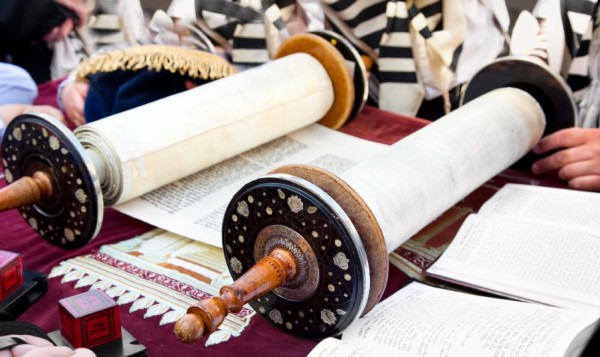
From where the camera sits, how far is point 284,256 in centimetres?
94

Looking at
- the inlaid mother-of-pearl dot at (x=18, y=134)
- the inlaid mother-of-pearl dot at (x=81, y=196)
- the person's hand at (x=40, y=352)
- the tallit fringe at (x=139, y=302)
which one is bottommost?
the tallit fringe at (x=139, y=302)

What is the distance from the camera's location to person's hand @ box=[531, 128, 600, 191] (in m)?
1.43

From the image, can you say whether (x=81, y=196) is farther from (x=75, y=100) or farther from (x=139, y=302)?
(x=75, y=100)

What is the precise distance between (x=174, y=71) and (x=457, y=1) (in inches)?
29.3

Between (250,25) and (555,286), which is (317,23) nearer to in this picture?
(250,25)

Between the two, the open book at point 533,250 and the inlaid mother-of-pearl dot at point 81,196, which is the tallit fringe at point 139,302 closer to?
the inlaid mother-of-pearl dot at point 81,196

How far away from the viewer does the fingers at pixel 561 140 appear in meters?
1.48

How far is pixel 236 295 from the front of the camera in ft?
2.85

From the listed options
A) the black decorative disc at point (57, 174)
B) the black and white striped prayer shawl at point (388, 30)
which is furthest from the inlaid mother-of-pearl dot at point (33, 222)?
the black and white striped prayer shawl at point (388, 30)

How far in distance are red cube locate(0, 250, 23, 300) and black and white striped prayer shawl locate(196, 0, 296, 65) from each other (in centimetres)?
108

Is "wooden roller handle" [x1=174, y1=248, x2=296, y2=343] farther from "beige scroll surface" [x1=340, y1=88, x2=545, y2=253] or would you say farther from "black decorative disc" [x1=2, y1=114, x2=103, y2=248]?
"black decorative disc" [x1=2, y1=114, x2=103, y2=248]

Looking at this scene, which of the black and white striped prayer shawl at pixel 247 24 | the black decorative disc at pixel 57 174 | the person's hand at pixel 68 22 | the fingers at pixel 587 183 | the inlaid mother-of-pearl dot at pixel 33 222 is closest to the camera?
the black decorative disc at pixel 57 174

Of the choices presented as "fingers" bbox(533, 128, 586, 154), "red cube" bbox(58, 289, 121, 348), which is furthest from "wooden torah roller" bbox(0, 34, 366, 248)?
"fingers" bbox(533, 128, 586, 154)

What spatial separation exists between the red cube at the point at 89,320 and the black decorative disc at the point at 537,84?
104 centimetres
